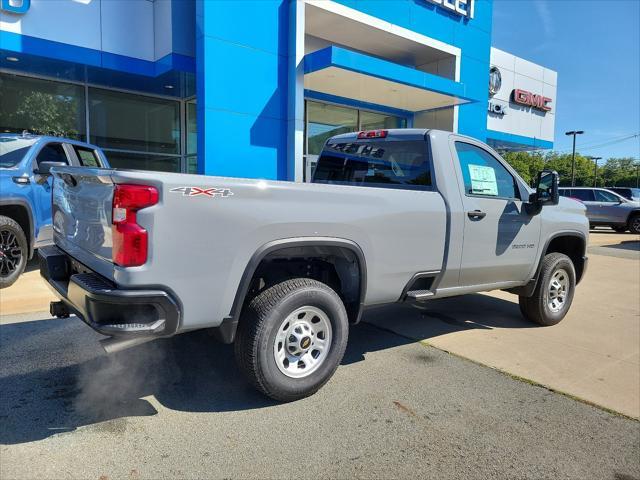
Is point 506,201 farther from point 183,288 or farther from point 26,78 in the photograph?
point 26,78

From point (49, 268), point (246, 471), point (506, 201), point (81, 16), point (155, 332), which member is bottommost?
point (246, 471)

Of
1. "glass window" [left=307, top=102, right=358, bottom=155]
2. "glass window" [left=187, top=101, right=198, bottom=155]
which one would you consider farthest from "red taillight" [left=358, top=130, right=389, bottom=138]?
"glass window" [left=307, top=102, right=358, bottom=155]

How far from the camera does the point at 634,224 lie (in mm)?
19500

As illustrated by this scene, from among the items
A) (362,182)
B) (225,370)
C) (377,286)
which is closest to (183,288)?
(225,370)

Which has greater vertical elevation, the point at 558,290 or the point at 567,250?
the point at 567,250

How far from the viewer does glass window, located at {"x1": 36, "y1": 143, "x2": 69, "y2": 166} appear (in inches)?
263

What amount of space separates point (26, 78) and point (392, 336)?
39.6 feet

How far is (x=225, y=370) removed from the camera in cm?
381

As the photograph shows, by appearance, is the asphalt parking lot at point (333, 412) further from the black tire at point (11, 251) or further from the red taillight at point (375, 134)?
the red taillight at point (375, 134)

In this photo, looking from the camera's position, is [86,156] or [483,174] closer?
[483,174]

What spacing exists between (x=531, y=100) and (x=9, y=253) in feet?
84.7

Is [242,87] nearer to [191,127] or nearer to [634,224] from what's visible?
[191,127]

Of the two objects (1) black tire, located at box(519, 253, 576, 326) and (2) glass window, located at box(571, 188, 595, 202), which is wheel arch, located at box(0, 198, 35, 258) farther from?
(2) glass window, located at box(571, 188, 595, 202)

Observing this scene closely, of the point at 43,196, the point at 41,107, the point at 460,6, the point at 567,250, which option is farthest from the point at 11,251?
the point at 460,6
